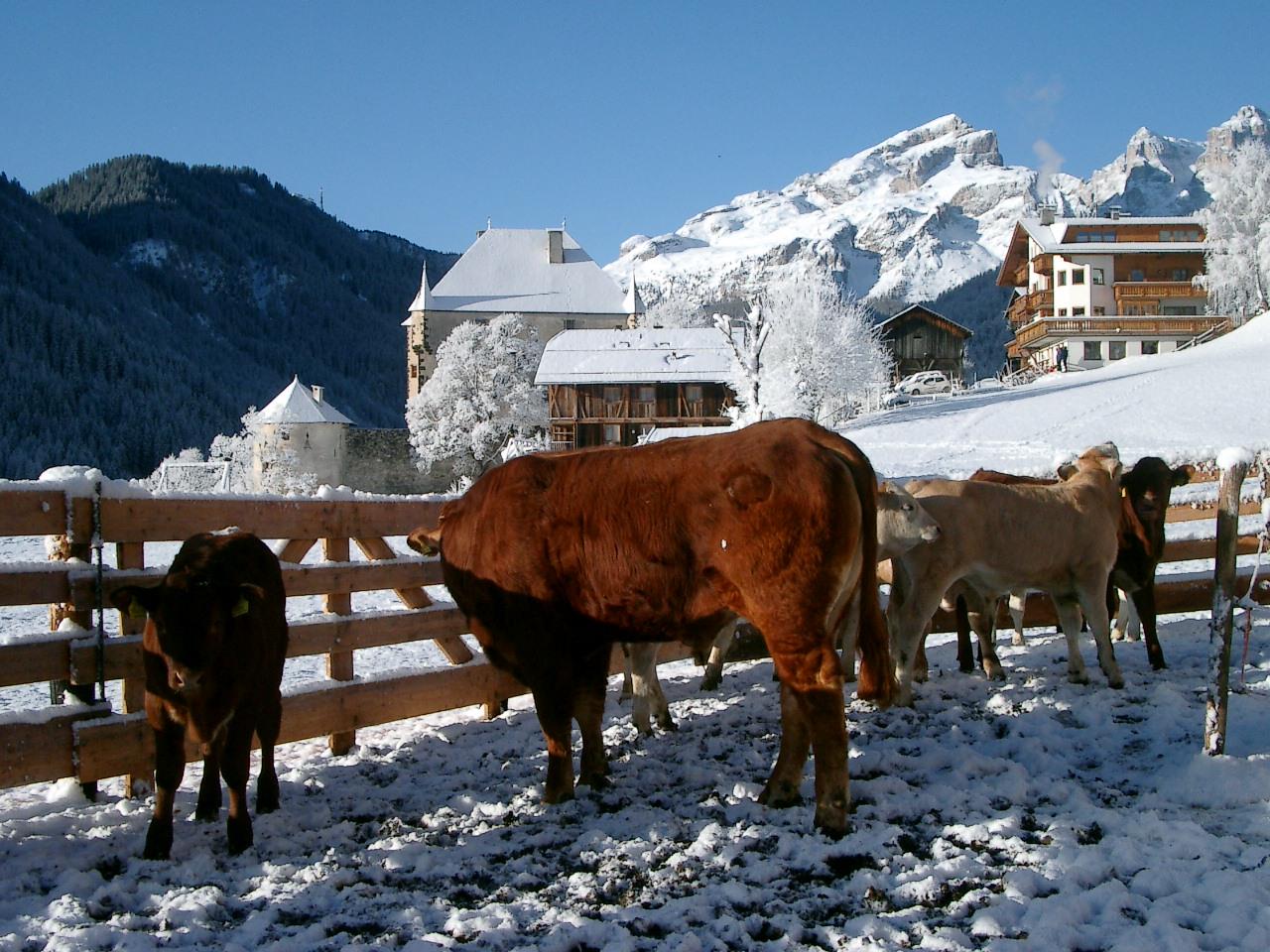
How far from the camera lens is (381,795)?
18.4 ft

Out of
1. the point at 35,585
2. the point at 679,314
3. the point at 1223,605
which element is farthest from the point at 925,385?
the point at 679,314

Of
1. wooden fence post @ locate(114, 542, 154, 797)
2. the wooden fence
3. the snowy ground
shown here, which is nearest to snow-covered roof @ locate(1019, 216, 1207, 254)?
the snowy ground

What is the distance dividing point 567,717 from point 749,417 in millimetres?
44899

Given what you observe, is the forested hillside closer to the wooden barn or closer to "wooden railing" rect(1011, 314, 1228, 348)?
the wooden barn

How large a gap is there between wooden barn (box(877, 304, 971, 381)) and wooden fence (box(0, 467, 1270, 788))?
2618 inches

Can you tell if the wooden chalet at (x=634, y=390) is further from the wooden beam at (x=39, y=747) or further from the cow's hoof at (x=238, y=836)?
the cow's hoof at (x=238, y=836)

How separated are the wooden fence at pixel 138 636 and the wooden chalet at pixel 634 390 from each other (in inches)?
2129

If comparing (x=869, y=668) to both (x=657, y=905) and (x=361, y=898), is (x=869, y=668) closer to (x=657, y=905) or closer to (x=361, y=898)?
(x=657, y=905)

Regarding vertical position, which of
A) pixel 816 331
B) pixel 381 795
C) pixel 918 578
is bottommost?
pixel 381 795

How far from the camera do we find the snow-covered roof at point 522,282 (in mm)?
83125

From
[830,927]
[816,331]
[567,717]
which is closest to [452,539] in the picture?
[567,717]

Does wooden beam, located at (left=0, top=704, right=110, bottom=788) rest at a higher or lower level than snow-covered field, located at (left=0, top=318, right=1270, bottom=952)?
higher

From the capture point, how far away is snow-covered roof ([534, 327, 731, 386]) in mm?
62188

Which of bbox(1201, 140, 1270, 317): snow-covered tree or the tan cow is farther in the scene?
bbox(1201, 140, 1270, 317): snow-covered tree
